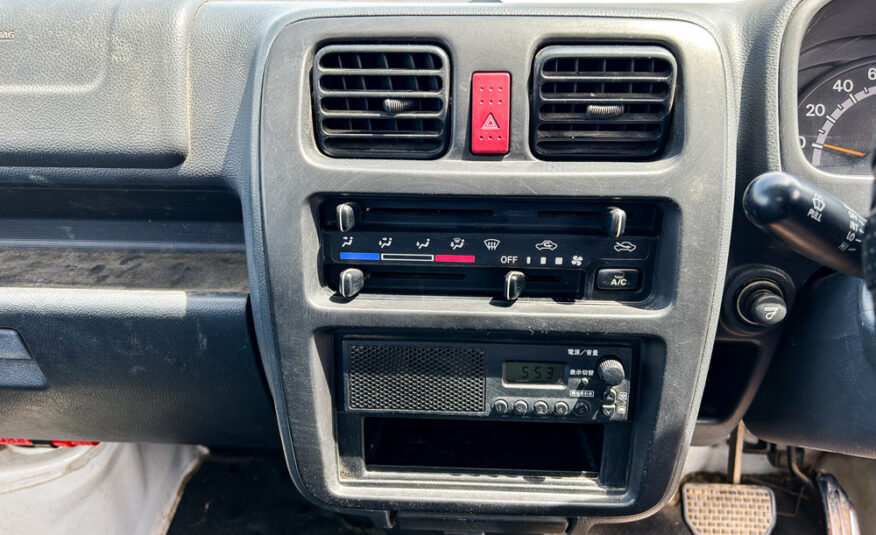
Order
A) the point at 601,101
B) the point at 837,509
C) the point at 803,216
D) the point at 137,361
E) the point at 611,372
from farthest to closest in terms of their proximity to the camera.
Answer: the point at 837,509 → the point at 137,361 → the point at 611,372 → the point at 601,101 → the point at 803,216

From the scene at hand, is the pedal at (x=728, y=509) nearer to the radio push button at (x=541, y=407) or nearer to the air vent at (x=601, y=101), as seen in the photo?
the radio push button at (x=541, y=407)

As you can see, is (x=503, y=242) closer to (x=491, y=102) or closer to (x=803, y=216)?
(x=491, y=102)

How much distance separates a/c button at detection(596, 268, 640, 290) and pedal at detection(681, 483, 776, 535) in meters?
1.21

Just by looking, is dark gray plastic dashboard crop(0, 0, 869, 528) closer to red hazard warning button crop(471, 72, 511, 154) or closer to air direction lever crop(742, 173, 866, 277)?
red hazard warning button crop(471, 72, 511, 154)

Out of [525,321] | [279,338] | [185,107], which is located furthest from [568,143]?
[185,107]

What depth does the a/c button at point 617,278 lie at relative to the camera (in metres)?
1.07

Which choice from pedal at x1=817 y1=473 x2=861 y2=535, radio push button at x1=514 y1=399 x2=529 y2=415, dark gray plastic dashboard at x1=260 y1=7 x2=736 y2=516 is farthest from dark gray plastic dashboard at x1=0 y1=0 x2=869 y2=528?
pedal at x1=817 y1=473 x2=861 y2=535

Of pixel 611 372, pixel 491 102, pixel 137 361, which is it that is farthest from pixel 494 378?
pixel 137 361

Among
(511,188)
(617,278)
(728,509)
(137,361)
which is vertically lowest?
(728,509)

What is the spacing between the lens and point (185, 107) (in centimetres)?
117

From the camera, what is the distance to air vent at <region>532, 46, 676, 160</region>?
98 centimetres

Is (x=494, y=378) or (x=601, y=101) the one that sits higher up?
(x=601, y=101)

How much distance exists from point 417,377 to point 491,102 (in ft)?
1.66

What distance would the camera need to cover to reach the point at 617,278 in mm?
1070
